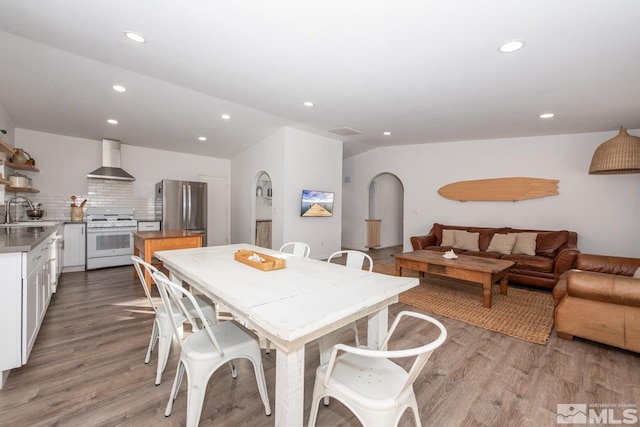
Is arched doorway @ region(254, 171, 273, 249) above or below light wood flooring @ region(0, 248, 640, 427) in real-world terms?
above

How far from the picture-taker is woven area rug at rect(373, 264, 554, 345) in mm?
2629

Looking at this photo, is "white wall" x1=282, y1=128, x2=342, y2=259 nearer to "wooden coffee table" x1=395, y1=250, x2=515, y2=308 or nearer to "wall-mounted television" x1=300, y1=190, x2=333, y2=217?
"wall-mounted television" x1=300, y1=190, x2=333, y2=217

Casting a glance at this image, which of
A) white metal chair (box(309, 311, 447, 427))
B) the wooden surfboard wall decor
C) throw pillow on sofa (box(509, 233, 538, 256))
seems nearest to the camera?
white metal chair (box(309, 311, 447, 427))

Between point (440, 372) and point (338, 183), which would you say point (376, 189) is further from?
point (440, 372)

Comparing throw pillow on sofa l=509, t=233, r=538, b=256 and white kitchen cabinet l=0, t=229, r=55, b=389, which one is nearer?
white kitchen cabinet l=0, t=229, r=55, b=389

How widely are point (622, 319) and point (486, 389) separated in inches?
54.6

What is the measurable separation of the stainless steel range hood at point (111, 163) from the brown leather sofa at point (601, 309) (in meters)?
6.68

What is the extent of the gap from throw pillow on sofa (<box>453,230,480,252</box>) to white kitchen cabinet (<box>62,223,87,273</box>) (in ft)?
21.6

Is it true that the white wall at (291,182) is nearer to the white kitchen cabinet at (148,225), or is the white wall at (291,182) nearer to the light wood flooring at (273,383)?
the white kitchen cabinet at (148,225)

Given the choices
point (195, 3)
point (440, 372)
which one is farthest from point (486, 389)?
point (195, 3)

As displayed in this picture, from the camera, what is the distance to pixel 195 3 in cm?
187

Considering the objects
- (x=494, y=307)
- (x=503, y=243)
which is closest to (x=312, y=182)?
(x=503, y=243)

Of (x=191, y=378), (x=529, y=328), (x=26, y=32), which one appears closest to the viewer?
(x=191, y=378)

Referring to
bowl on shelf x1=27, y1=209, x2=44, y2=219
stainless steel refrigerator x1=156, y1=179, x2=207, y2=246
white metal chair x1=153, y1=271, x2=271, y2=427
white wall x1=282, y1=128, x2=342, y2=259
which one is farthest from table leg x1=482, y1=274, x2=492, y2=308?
bowl on shelf x1=27, y1=209, x2=44, y2=219
